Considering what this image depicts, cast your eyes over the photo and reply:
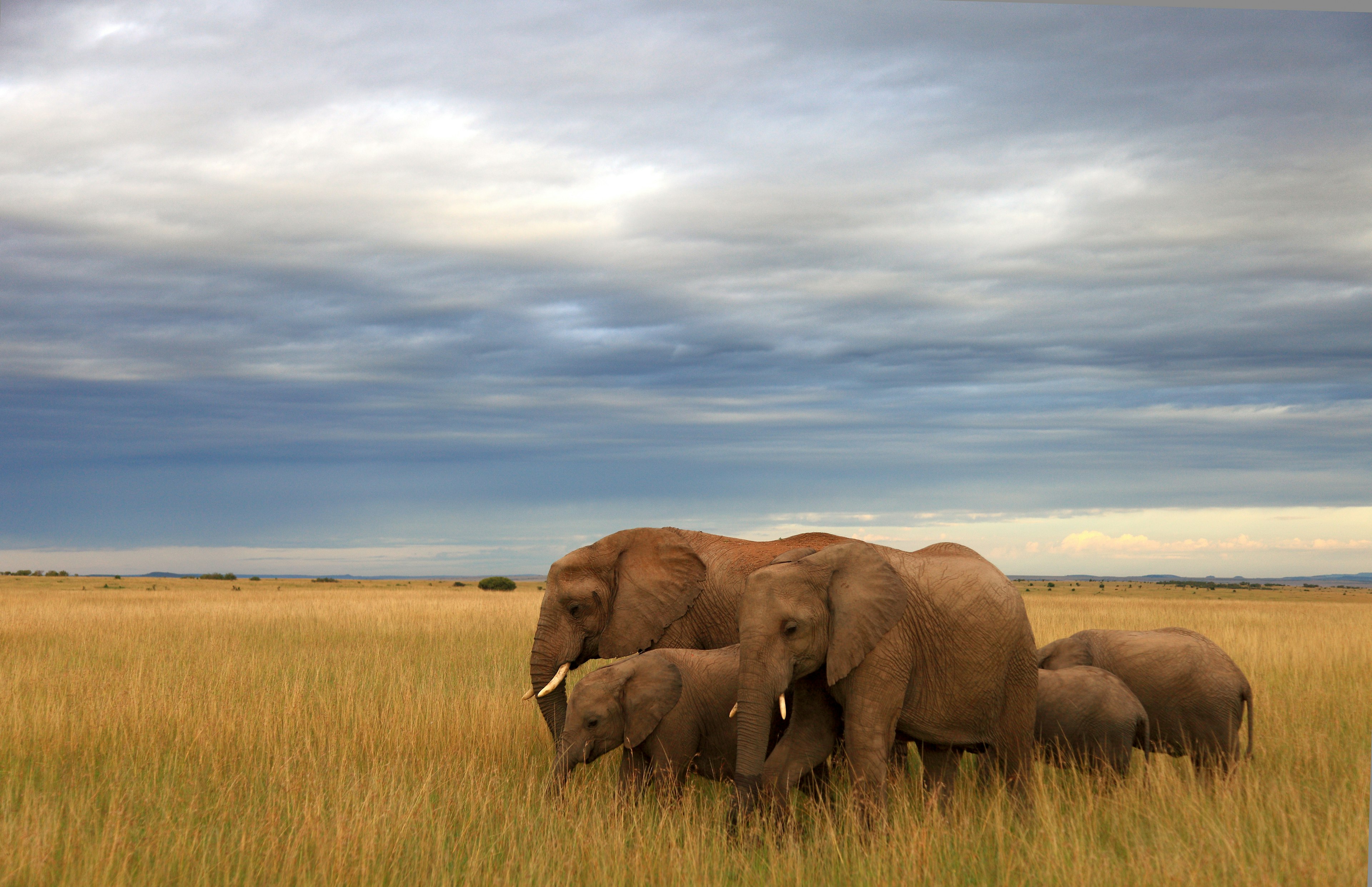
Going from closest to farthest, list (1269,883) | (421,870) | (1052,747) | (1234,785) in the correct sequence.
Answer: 1. (1269,883)
2. (421,870)
3. (1234,785)
4. (1052,747)

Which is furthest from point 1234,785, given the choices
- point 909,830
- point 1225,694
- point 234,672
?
point 234,672

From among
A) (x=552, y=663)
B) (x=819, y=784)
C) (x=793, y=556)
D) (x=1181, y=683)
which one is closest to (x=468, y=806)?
(x=552, y=663)

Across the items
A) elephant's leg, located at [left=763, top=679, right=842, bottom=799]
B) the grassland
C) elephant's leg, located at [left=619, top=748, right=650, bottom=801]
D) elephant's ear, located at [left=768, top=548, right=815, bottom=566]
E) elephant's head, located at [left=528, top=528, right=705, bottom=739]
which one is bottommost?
the grassland

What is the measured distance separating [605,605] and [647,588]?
458 mm

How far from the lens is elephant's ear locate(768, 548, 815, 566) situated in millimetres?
7238

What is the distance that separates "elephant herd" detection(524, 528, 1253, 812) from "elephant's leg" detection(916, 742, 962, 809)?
0.8 inches

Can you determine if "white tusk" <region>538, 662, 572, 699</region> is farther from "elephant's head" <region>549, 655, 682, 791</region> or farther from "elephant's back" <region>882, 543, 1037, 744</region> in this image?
"elephant's back" <region>882, 543, 1037, 744</region>

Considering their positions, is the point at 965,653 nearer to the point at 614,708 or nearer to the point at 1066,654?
the point at 614,708

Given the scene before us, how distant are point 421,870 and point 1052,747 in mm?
5775

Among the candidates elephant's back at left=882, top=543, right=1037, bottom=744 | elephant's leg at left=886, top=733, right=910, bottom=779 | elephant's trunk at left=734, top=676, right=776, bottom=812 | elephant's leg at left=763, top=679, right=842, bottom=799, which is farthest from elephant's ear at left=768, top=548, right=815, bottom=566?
elephant's leg at left=886, top=733, right=910, bottom=779

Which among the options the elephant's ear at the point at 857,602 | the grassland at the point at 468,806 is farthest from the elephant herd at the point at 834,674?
the grassland at the point at 468,806

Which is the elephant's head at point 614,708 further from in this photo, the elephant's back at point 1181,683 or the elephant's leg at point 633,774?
the elephant's back at point 1181,683

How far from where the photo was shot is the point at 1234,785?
8.45 m

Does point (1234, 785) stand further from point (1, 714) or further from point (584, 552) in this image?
point (1, 714)
